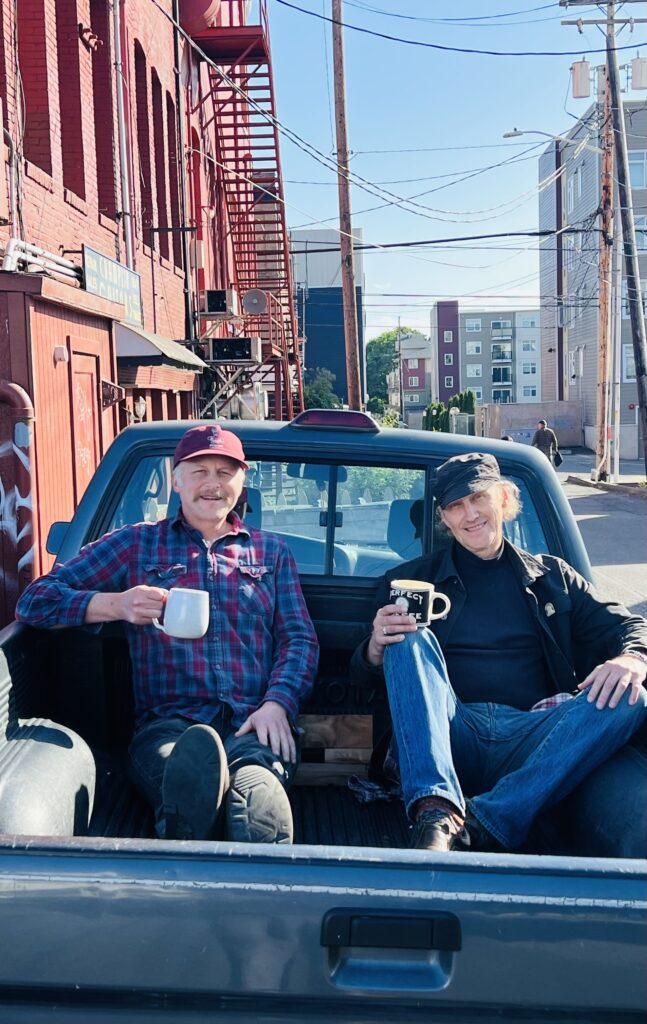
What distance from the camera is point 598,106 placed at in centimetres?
2834

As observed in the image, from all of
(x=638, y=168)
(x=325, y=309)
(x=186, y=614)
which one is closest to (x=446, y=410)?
(x=638, y=168)

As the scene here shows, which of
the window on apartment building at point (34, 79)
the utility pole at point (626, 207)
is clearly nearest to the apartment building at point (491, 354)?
the utility pole at point (626, 207)

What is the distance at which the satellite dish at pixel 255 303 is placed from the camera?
20672 millimetres

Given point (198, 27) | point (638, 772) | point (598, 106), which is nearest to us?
point (638, 772)

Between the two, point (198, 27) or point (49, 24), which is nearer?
point (49, 24)

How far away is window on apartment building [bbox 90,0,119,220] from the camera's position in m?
13.0

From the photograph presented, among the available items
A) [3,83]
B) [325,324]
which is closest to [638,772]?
[3,83]

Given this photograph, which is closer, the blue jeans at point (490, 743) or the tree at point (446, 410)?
the blue jeans at point (490, 743)

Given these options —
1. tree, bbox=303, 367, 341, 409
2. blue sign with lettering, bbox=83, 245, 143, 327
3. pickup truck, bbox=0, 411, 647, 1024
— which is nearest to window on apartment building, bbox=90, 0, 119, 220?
blue sign with lettering, bbox=83, 245, 143, 327

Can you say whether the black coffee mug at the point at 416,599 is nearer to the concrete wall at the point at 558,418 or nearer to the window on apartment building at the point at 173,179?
the window on apartment building at the point at 173,179

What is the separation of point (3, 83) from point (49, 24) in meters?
1.92

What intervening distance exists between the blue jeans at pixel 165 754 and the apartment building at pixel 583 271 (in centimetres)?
3969

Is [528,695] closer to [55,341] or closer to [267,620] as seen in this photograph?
[267,620]

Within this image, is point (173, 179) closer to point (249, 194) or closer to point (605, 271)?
point (249, 194)
